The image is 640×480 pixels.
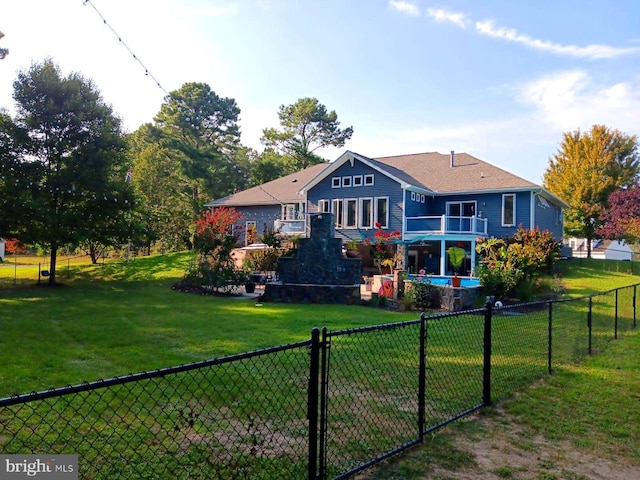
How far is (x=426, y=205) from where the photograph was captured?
24.9 metres

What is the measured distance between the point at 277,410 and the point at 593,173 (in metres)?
30.8

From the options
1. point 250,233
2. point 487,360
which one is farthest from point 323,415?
point 250,233

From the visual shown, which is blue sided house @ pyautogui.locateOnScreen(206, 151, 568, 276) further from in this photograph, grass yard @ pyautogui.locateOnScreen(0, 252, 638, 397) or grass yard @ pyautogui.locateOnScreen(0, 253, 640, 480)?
grass yard @ pyautogui.locateOnScreen(0, 253, 640, 480)

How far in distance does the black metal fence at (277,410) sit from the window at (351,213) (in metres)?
17.4

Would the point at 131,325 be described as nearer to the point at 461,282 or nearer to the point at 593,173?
the point at 461,282

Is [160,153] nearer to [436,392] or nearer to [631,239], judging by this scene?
[631,239]

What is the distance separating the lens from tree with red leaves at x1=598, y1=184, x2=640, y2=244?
2441cm

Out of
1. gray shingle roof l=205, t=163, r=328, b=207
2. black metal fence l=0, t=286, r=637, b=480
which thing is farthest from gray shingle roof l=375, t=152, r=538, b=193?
black metal fence l=0, t=286, r=637, b=480

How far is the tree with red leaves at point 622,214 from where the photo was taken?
24.4 meters

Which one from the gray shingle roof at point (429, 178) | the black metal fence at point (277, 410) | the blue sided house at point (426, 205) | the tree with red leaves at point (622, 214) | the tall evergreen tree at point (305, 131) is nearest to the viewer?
the black metal fence at point (277, 410)

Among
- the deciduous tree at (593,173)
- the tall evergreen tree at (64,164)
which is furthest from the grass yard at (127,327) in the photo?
the deciduous tree at (593,173)

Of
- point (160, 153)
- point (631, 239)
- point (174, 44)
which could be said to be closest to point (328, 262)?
point (174, 44)

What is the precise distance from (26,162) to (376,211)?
1576cm

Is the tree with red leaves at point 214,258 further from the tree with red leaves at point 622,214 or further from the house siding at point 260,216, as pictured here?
the tree with red leaves at point 622,214
